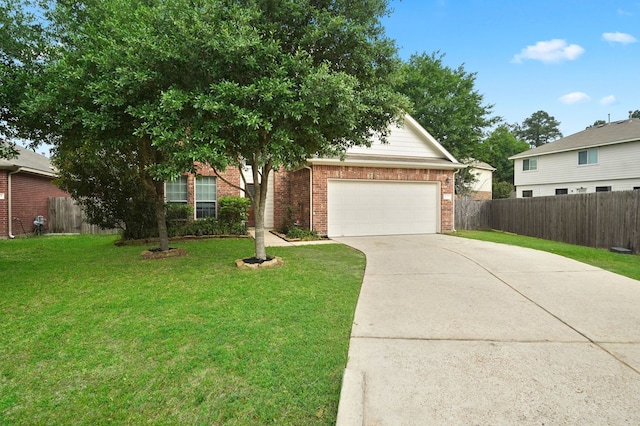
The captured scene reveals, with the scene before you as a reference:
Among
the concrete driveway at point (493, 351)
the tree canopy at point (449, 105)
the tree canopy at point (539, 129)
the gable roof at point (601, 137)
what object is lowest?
the concrete driveway at point (493, 351)

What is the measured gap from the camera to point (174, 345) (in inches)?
130

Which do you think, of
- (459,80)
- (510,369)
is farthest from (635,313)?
(459,80)

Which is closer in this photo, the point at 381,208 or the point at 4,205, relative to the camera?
the point at 381,208

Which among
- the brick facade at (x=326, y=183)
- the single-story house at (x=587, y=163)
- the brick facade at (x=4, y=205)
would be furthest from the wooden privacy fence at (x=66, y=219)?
the single-story house at (x=587, y=163)

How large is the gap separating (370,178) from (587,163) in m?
16.7

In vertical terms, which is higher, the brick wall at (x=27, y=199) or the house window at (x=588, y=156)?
the house window at (x=588, y=156)

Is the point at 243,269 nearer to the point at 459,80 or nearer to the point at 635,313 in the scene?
the point at 635,313

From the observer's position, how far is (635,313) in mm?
4234

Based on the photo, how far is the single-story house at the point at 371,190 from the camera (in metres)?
12.1

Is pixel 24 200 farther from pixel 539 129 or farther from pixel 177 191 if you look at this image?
pixel 539 129

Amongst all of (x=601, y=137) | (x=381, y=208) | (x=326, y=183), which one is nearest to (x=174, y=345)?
(x=326, y=183)

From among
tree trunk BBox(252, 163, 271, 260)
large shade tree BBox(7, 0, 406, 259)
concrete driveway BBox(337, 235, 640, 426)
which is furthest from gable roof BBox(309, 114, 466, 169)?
concrete driveway BBox(337, 235, 640, 426)

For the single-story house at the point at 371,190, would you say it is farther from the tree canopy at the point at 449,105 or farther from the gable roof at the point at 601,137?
the gable roof at the point at 601,137

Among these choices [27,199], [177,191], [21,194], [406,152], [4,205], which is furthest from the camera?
[27,199]
